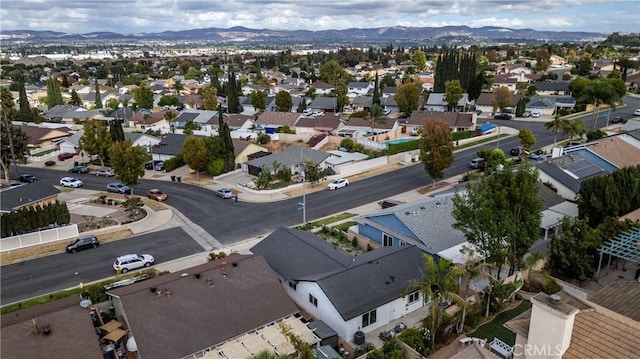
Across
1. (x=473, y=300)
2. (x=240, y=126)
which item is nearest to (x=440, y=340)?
(x=473, y=300)

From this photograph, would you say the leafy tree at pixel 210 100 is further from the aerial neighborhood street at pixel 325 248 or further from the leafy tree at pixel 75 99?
the leafy tree at pixel 75 99

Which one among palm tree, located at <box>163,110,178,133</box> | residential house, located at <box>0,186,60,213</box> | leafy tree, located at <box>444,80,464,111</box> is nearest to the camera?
residential house, located at <box>0,186,60,213</box>

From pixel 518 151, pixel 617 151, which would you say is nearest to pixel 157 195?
pixel 518 151

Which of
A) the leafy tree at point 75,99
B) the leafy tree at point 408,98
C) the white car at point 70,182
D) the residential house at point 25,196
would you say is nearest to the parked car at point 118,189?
the white car at point 70,182

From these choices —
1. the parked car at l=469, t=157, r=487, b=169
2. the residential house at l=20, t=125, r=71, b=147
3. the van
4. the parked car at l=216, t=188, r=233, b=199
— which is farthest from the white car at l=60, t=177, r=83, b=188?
the parked car at l=469, t=157, r=487, b=169

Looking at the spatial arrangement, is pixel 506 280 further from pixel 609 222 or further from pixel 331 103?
pixel 331 103

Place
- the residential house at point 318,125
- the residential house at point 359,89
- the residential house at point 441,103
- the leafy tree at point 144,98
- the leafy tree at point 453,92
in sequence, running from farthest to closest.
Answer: the residential house at point 359,89 → the leafy tree at point 144,98 → the residential house at point 441,103 → the leafy tree at point 453,92 → the residential house at point 318,125

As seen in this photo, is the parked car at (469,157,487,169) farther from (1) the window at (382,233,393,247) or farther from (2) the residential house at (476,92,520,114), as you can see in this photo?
(2) the residential house at (476,92,520,114)
